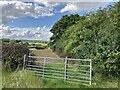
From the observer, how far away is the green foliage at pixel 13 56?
1116 cm

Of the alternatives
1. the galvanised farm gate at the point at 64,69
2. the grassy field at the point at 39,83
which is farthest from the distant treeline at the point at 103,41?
the grassy field at the point at 39,83

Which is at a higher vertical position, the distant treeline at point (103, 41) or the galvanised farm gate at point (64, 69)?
the distant treeline at point (103, 41)

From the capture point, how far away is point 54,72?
9.94m

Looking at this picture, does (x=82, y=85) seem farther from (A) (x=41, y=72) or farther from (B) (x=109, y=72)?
(A) (x=41, y=72)

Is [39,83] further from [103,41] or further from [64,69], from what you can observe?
[103,41]

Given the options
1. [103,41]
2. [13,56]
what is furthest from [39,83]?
[13,56]

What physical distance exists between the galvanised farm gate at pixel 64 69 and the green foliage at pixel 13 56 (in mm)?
308

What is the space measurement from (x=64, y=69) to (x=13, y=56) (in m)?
2.79

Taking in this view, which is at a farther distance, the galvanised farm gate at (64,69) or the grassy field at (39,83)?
the galvanised farm gate at (64,69)

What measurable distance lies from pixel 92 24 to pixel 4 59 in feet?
12.8

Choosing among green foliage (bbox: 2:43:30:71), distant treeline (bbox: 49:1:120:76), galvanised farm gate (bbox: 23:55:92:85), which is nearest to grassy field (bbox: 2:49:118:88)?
galvanised farm gate (bbox: 23:55:92:85)

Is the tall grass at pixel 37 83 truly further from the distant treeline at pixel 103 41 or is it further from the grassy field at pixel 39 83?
the distant treeline at pixel 103 41

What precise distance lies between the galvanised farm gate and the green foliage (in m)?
0.31

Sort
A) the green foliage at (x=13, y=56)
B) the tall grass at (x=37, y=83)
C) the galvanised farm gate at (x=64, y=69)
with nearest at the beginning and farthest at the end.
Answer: the tall grass at (x=37, y=83), the galvanised farm gate at (x=64, y=69), the green foliage at (x=13, y=56)
